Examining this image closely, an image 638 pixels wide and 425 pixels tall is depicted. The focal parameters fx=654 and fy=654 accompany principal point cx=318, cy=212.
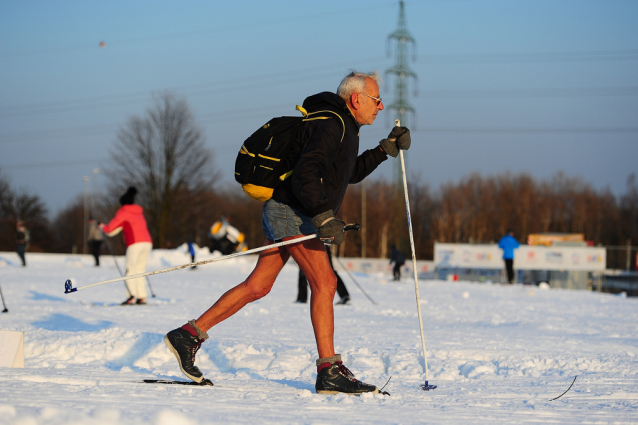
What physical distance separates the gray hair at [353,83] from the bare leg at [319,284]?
929 mm

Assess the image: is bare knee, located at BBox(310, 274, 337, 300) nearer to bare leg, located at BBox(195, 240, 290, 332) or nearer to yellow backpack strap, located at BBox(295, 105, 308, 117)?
bare leg, located at BBox(195, 240, 290, 332)

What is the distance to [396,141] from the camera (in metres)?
4.38

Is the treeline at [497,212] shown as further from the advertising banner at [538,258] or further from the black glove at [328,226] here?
the black glove at [328,226]

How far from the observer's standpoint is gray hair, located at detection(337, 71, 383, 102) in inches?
156

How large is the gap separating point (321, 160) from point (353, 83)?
0.67 metres

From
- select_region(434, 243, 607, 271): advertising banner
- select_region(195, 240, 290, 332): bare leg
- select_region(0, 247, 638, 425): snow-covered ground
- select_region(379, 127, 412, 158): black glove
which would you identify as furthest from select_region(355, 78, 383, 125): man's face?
select_region(434, 243, 607, 271): advertising banner

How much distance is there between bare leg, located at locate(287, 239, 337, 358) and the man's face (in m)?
0.80

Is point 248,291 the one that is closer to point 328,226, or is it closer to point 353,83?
point 328,226

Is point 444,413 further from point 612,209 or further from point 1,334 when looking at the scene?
point 612,209

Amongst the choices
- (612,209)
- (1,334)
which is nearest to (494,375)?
(1,334)

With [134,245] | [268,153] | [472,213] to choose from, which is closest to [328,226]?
[268,153]

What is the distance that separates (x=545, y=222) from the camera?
62.1 m

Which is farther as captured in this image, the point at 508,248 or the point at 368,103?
the point at 508,248

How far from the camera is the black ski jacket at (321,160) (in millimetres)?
3529
